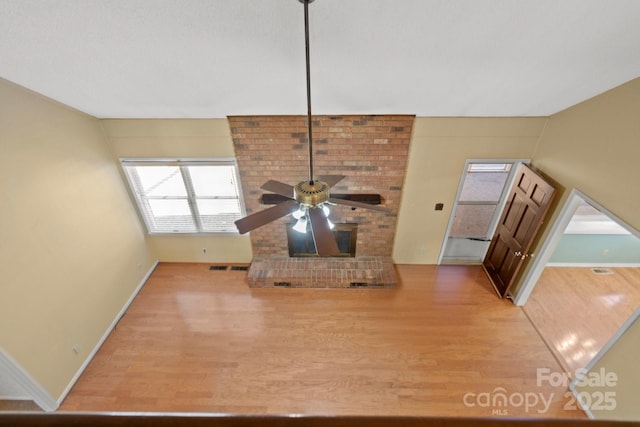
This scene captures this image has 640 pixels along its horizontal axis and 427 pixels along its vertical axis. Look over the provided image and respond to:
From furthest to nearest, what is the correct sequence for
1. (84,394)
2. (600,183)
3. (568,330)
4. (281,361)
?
(568,330), (281,361), (84,394), (600,183)

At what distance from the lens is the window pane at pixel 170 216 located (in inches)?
166

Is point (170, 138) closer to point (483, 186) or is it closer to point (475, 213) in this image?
point (475, 213)

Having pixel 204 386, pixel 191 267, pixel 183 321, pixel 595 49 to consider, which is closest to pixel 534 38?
pixel 595 49

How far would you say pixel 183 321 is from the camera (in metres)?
3.74

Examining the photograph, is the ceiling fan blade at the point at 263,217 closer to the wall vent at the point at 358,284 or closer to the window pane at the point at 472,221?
the wall vent at the point at 358,284

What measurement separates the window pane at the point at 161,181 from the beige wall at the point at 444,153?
3.28m

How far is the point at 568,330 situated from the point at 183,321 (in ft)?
16.4

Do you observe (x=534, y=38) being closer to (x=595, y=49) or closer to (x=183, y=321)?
(x=595, y=49)

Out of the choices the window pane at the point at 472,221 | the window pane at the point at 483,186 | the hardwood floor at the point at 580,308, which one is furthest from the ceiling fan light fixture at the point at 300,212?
the window pane at the point at 483,186

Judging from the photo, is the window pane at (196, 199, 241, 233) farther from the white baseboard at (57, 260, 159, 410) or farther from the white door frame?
the white door frame

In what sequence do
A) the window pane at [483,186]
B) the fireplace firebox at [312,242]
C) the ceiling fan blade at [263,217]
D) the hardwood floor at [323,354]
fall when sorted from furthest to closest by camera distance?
1. the window pane at [483,186]
2. the fireplace firebox at [312,242]
3. the hardwood floor at [323,354]
4. the ceiling fan blade at [263,217]

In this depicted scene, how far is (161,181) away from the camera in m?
4.06

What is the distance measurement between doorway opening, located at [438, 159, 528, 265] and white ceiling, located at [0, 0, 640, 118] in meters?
1.35

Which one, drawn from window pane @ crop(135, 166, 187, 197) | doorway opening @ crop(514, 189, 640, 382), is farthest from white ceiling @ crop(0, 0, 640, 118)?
doorway opening @ crop(514, 189, 640, 382)
